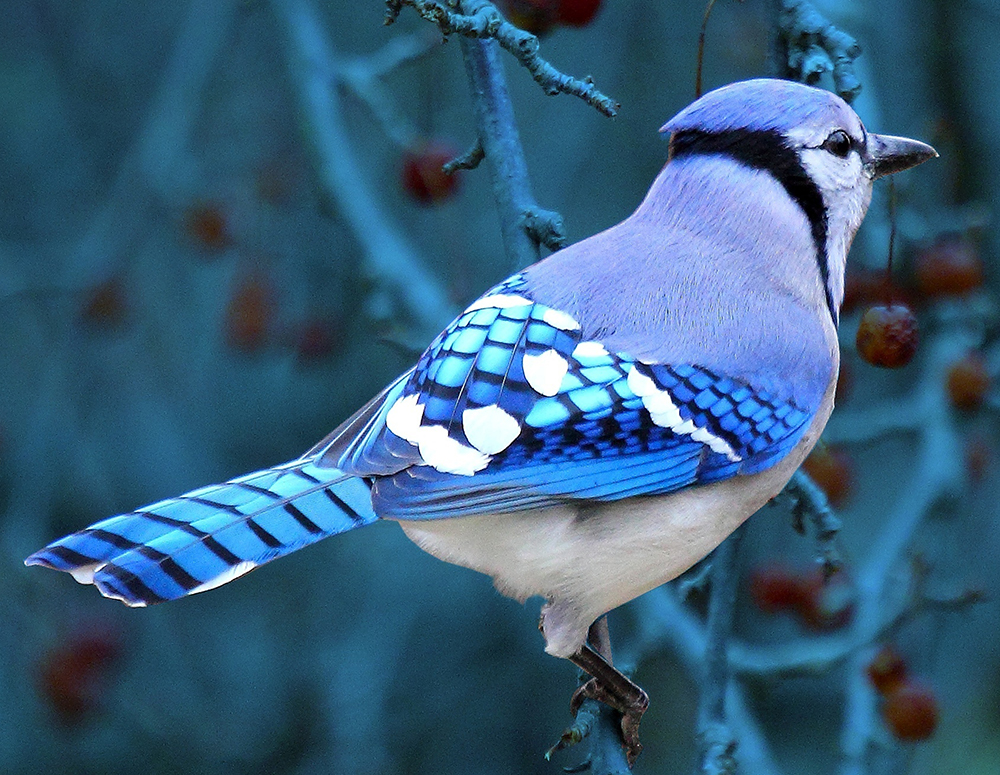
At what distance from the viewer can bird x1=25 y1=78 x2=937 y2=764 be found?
1.46 m

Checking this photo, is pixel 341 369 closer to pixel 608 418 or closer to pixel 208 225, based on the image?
pixel 208 225

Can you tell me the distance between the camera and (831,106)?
1690 mm

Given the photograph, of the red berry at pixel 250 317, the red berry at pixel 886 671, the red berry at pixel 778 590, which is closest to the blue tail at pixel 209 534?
the red berry at pixel 886 671

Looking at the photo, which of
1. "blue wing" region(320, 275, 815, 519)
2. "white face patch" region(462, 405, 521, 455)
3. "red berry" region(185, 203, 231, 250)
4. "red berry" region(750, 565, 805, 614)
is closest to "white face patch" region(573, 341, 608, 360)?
"blue wing" region(320, 275, 815, 519)

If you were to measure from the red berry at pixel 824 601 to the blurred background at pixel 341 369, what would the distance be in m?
0.02

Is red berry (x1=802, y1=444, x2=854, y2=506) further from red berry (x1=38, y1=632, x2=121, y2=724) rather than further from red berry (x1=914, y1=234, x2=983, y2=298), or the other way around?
red berry (x1=38, y1=632, x2=121, y2=724)

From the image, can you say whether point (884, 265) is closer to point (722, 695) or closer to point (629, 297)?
point (629, 297)

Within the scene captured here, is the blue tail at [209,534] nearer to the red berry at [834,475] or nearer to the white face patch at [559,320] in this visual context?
the white face patch at [559,320]

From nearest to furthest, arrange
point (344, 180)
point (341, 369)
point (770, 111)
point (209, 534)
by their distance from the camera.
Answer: point (209, 534) < point (770, 111) < point (344, 180) < point (341, 369)

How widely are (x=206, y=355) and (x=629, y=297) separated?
2630mm

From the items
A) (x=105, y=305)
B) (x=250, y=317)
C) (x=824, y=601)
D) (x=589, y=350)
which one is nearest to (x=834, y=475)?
(x=824, y=601)

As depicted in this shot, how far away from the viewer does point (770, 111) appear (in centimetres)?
168

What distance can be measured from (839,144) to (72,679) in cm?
202

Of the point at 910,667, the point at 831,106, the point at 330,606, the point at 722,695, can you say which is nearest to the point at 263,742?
the point at 330,606
